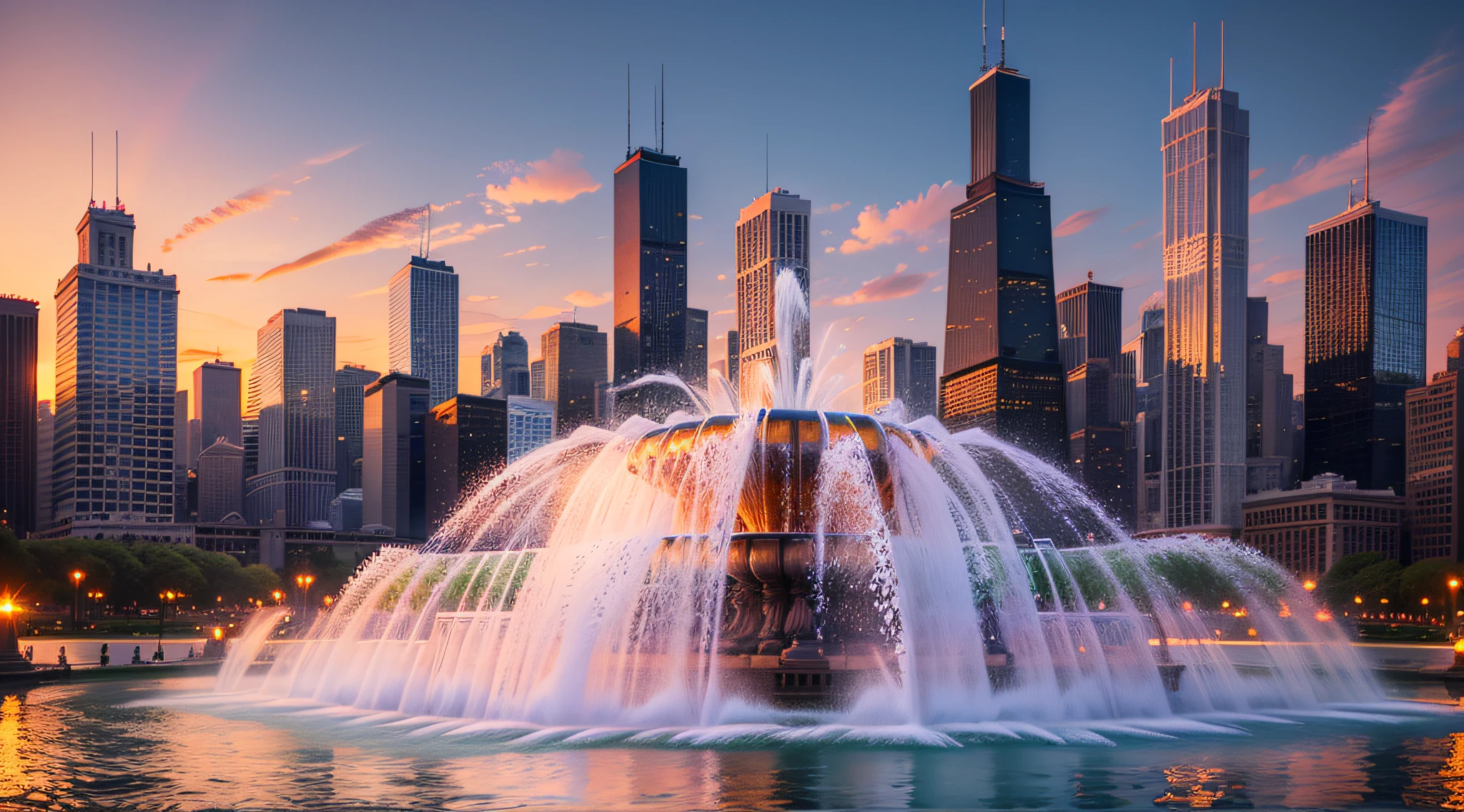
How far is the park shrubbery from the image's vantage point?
268 ft

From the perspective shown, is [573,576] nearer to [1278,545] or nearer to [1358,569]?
[1358,569]

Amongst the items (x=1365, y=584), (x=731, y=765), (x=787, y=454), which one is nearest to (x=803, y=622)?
(x=787, y=454)

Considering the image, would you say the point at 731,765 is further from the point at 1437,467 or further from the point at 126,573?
the point at 1437,467

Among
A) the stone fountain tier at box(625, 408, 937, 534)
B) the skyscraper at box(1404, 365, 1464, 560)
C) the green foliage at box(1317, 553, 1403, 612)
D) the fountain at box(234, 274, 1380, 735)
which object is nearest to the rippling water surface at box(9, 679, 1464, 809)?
the fountain at box(234, 274, 1380, 735)

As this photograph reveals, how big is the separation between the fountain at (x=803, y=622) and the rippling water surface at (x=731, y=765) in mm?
973

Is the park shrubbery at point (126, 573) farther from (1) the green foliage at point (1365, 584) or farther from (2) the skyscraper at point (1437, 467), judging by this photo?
(2) the skyscraper at point (1437, 467)

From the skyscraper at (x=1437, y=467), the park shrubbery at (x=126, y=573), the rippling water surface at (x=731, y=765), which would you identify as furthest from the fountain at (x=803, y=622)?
the skyscraper at (x=1437, y=467)

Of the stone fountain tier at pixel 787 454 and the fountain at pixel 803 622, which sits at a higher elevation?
the stone fountain tier at pixel 787 454

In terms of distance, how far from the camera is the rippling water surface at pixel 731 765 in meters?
15.0

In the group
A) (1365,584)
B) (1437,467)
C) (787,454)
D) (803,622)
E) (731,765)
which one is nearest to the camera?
(731,765)

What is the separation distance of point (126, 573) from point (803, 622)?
89.7 metres

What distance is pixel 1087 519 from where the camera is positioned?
159m

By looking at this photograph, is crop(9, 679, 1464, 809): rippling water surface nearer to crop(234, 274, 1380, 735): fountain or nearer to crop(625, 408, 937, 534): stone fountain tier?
crop(234, 274, 1380, 735): fountain

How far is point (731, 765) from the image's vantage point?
57.0ft
